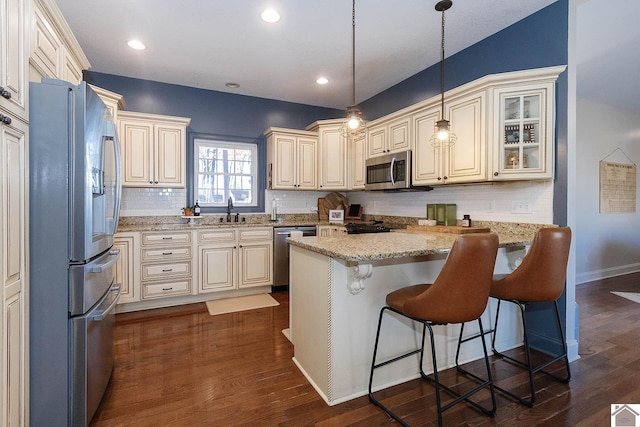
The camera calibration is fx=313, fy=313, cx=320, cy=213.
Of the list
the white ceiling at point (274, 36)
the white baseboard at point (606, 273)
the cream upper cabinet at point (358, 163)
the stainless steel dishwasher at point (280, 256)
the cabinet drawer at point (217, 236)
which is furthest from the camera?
the white baseboard at point (606, 273)

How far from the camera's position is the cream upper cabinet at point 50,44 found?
65.8 inches

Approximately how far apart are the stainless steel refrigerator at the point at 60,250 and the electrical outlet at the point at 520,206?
Answer: 10.3 ft

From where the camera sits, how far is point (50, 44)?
1889mm

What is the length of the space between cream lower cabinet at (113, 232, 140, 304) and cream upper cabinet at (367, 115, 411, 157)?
3062 millimetres

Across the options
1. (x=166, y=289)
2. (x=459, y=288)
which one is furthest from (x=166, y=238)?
(x=459, y=288)

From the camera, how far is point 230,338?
285 centimetres

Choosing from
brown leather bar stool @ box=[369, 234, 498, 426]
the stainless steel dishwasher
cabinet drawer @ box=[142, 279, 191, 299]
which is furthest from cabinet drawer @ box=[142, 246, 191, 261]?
brown leather bar stool @ box=[369, 234, 498, 426]

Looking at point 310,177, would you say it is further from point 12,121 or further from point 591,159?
point 591,159

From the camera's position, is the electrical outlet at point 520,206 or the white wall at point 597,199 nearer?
the electrical outlet at point 520,206

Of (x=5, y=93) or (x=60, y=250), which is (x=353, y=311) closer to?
(x=60, y=250)

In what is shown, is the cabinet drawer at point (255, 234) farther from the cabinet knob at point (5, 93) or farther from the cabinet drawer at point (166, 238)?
the cabinet knob at point (5, 93)

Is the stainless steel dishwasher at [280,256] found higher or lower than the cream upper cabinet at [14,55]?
lower

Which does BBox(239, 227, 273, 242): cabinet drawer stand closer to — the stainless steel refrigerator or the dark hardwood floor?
the dark hardwood floor

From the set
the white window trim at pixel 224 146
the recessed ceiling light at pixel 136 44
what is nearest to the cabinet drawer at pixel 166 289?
the white window trim at pixel 224 146
